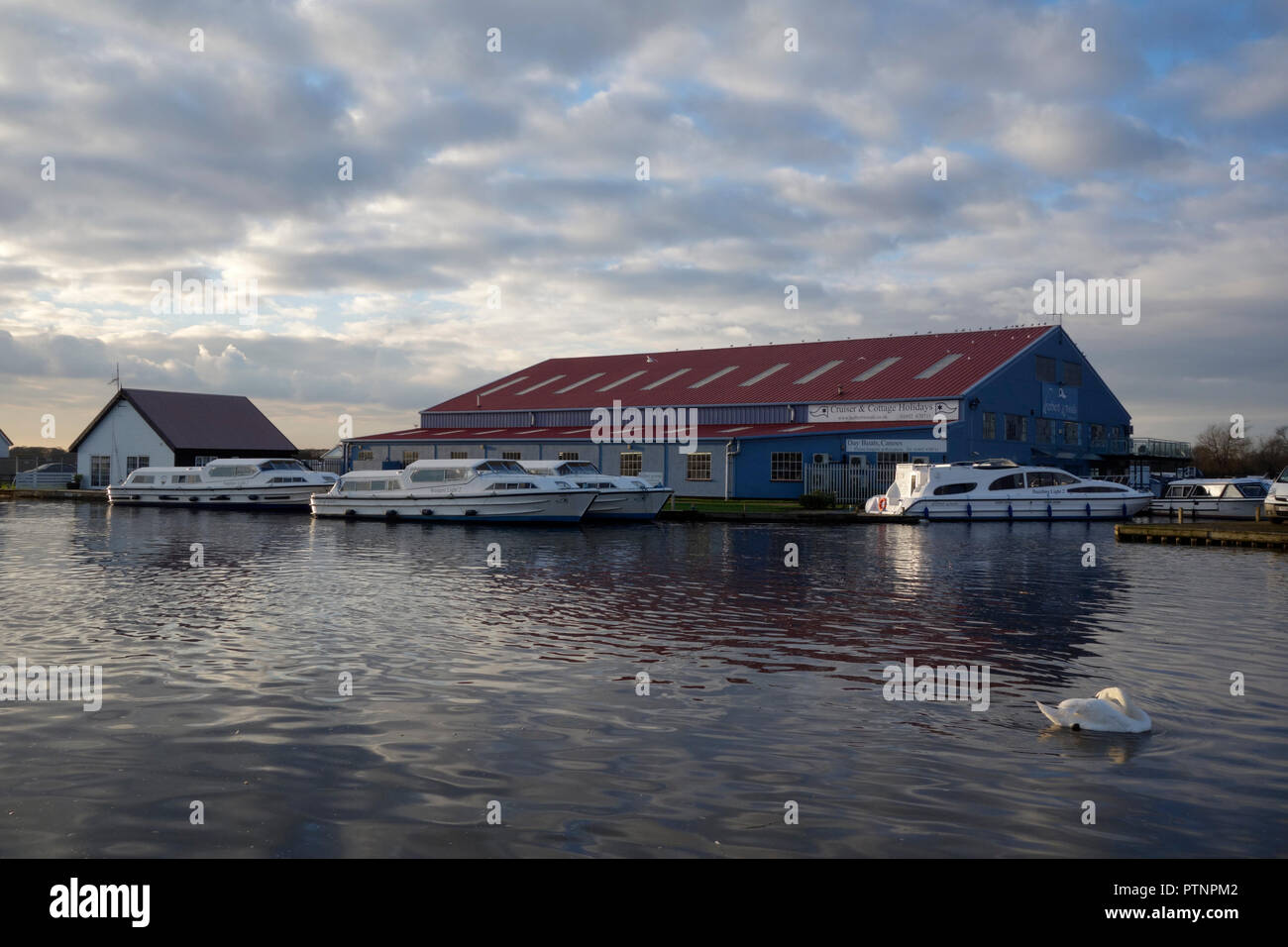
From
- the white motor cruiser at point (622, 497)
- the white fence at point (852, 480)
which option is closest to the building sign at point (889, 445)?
the white fence at point (852, 480)

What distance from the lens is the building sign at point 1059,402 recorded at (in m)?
56.5

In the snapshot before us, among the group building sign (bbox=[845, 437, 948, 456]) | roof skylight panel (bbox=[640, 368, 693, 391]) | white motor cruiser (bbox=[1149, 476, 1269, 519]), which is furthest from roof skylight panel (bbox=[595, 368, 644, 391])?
white motor cruiser (bbox=[1149, 476, 1269, 519])

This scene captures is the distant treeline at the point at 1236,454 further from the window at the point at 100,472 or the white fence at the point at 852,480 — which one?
the window at the point at 100,472

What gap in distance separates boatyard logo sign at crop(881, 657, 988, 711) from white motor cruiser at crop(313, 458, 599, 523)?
90.4ft

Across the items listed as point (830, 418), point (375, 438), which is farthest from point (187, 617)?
point (375, 438)

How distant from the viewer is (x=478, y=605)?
1703 centimetres

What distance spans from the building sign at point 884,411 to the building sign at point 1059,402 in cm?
974

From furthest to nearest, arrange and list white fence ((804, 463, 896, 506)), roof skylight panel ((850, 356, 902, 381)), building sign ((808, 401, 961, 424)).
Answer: roof skylight panel ((850, 356, 902, 381)) < building sign ((808, 401, 961, 424)) < white fence ((804, 463, 896, 506))

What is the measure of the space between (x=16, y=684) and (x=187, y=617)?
188 inches

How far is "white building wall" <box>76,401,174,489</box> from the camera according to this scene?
67.4m

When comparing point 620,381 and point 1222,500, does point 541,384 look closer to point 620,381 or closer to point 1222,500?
point 620,381

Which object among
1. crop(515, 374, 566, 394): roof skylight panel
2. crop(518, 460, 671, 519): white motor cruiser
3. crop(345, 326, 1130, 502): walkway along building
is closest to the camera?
crop(518, 460, 671, 519): white motor cruiser

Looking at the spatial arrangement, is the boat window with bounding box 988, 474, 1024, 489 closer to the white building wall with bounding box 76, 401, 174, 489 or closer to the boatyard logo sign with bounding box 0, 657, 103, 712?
the boatyard logo sign with bounding box 0, 657, 103, 712
